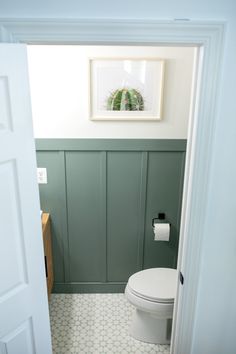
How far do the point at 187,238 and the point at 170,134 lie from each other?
42.4 inches

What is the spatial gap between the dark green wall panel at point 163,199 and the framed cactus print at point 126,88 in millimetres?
375

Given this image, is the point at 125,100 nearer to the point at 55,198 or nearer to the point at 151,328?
the point at 55,198

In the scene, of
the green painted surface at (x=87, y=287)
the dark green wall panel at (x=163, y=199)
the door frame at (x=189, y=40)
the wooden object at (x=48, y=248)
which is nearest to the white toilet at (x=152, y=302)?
the dark green wall panel at (x=163, y=199)

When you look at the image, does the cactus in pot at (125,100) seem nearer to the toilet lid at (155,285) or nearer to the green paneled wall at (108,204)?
the green paneled wall at (108,204)

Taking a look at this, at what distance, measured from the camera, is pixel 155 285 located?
1.96 meters

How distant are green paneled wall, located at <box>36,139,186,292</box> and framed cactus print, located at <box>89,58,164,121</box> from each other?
221mm

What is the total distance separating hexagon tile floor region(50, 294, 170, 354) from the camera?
78.0 inches

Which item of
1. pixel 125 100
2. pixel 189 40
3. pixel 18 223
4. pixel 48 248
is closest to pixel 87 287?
pixel 48 248

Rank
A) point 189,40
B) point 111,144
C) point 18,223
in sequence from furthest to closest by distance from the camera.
Answer: point 111,144
point 18,223
point 189,40

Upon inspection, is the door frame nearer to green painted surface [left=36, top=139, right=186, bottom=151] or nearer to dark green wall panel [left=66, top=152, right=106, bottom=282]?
green painted surface [left=36, top=139, right=186, bottom=151]

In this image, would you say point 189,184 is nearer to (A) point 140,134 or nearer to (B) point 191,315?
(B) point 191,315

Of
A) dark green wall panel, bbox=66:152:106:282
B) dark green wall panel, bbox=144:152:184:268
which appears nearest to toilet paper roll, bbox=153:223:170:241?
dark green wall panel, bbox=144:152:184:268

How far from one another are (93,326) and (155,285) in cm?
68

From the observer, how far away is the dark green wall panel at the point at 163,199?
2.17 meters
